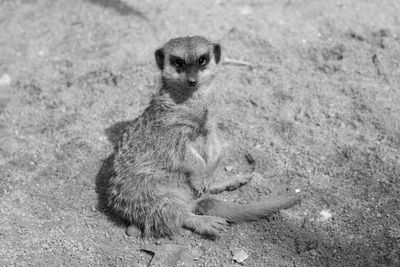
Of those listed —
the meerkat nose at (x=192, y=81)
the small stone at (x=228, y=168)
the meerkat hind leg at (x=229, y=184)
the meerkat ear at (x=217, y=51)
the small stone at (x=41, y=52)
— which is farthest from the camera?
the small stone at (x=41, y=52)

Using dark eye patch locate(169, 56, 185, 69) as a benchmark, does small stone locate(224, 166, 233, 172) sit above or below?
below

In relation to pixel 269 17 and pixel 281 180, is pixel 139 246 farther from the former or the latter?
pixel 269 17

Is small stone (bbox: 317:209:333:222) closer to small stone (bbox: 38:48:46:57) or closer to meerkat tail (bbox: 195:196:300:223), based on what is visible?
meerkat tail (bbox: 195:196:300:223)

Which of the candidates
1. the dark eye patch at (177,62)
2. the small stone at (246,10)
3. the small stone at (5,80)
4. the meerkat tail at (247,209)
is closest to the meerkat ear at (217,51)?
the dark eye patch at (177,62)

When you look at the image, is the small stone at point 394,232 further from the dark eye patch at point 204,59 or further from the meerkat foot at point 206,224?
the dark eye patch at point 204,59

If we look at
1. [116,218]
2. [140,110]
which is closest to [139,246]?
[116,218]

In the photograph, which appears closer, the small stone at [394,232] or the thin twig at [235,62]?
the small stone at [394,232]

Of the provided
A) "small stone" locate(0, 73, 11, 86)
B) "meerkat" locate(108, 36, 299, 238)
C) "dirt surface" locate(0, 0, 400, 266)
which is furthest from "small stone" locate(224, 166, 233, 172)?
"small stone" locate(0, 73, 11, 86)
